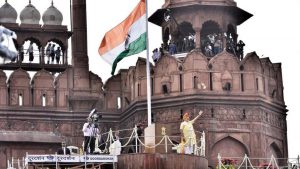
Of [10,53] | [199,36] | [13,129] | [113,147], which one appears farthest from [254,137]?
[10,53]

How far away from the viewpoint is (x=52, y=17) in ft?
91.4

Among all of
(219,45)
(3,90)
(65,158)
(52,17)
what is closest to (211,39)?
(219,45)

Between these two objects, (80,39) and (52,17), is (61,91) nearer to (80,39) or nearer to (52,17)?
(80,39)

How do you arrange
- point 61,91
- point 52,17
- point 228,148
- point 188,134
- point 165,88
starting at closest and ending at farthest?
point 188,134, point 228,148, point 165,88, point 61,91, point 52,17

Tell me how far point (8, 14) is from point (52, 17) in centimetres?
163

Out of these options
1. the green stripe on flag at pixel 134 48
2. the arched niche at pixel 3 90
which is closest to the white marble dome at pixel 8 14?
the arched niche at pixel 3 90

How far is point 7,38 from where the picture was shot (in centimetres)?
288

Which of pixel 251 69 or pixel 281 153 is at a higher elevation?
pixel 251 69

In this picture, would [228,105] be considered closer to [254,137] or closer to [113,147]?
[254,137]

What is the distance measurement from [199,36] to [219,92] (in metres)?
2.60

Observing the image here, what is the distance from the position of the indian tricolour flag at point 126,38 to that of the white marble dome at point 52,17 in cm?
838

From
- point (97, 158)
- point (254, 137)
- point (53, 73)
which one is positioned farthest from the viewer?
point (53, 73)

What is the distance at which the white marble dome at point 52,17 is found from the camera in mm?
27828

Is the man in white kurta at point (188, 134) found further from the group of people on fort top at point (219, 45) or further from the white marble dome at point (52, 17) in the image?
the white marble dome at point (52, 17)
